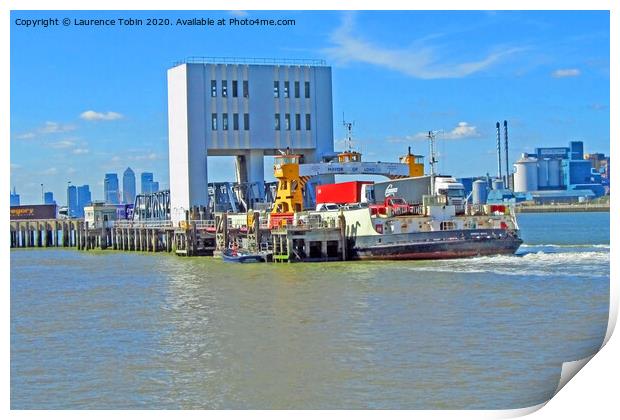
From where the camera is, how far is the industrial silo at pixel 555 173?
149375 mm

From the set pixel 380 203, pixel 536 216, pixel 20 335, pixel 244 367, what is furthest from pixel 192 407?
pixel 536 216

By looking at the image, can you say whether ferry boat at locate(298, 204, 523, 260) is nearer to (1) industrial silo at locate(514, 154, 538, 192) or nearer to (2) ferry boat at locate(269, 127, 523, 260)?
(2) ferry boat at locate(269, 127, 523, 260)

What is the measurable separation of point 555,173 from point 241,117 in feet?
339

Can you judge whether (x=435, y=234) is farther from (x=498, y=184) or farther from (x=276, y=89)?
(x=498, y=184)

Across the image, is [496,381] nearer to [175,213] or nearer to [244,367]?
[244,367]

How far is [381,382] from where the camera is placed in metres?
16.7

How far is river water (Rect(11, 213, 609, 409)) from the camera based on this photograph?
1630 cm

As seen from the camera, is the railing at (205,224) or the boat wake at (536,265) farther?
the railing at (205,224)

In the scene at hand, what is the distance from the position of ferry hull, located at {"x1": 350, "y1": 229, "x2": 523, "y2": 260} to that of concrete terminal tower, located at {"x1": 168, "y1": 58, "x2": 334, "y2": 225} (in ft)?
55.3

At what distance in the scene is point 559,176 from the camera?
493 ft

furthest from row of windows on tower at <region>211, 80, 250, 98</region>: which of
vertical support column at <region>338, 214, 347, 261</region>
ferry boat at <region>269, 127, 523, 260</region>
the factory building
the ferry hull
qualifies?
the factory building

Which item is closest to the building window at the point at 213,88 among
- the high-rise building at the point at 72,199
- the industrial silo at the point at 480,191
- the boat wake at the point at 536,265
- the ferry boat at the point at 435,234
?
the ferry boat at the point at 435,234

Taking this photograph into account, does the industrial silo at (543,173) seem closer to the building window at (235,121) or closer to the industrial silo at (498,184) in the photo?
the industrial silo at (498,184)

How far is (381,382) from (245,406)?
2311 millimetres
